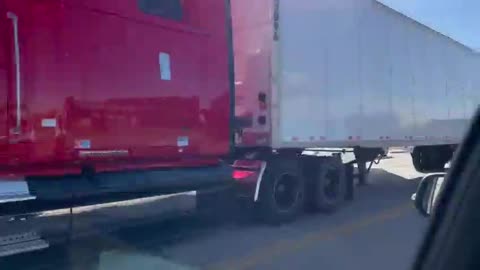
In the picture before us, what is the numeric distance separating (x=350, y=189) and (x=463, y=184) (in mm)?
9053

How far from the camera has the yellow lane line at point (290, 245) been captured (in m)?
5.71

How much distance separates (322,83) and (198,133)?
2885 millimetres

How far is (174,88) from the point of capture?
6.03 metres

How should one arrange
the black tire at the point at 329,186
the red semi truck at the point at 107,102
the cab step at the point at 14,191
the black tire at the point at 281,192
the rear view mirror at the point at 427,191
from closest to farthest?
the rear view mirror at the point at 427,191 → the cab step at the point at 14,191 → the red semi truck at the point at 107,102 → the black tire at the point at 281,192 → the black tire at the point at 329,186

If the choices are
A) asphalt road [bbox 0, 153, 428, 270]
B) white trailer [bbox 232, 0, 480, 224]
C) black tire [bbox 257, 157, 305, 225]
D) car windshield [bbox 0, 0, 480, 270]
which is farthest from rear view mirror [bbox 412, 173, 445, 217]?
black tire [bbox 257, 157, 305, 225]

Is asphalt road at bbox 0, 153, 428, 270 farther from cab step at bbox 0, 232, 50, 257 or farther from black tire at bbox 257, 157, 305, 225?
cab step at bbox 0, 232, 50, 257

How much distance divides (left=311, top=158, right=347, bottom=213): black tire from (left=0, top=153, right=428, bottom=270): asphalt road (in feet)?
0.82

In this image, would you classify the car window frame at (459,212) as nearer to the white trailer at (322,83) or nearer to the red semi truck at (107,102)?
the red semi truck at (107,102)

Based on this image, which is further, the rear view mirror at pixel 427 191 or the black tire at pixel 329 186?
the black tire at pixel 329 186

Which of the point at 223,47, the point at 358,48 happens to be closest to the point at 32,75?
the point at 223,47

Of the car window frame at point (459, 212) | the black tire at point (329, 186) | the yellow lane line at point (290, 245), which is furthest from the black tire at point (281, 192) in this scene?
the car window frame at point (459, 212)

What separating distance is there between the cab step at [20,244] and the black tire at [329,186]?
492cm

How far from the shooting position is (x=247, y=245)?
6574mm

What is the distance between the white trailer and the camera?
25.5 feet
